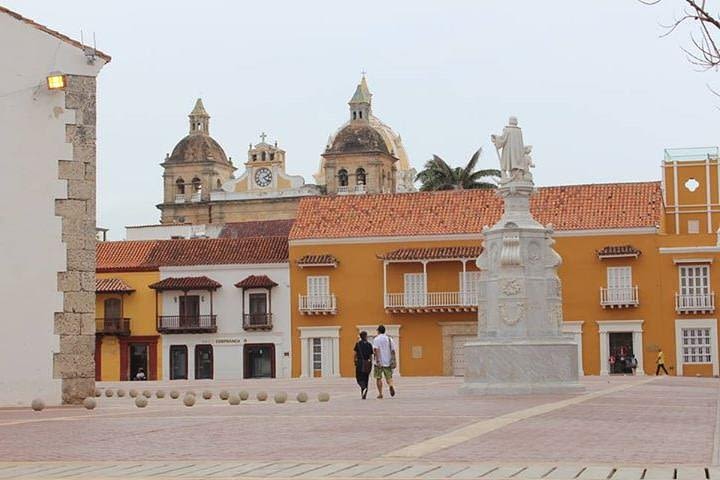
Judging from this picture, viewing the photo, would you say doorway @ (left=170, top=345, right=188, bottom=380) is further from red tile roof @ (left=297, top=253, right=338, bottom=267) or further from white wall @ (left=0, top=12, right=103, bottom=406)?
white wall @ (left=0, top=12, right=103, bottom=406)

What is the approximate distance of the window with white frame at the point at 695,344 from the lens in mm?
52031

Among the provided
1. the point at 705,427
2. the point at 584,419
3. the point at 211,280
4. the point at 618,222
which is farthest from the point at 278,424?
the point at 211,280

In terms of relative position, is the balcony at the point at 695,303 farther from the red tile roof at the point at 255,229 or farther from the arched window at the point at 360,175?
the arched window at the point at 360,175

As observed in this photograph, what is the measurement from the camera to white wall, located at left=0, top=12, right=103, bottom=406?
1927 centimetres

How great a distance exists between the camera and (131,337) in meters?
58.4

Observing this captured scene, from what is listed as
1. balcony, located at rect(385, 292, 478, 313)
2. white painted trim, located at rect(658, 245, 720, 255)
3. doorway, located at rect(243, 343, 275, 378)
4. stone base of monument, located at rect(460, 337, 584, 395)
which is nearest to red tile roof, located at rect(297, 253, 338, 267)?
balcony, located at rect(385, 292, 478, 313)

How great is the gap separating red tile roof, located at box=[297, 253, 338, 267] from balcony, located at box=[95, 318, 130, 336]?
323 inches

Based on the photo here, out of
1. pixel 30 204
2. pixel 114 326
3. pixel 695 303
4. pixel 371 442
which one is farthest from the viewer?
pixel 114 326

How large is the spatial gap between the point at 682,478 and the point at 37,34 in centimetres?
1352

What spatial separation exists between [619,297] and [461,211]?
7.66 meters

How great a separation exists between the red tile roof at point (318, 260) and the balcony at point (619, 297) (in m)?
11.0

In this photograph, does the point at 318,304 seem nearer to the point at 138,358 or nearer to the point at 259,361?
the point at 259,361

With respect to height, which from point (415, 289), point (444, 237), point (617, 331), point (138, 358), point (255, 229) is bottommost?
point (138, 358)

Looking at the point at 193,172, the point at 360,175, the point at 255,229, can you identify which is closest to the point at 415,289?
the point at 255,229
